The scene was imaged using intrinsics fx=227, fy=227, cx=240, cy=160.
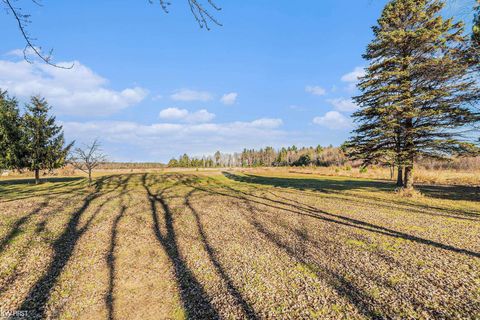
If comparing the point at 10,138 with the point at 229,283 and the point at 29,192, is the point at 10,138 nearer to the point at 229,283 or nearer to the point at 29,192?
the point at 29,192

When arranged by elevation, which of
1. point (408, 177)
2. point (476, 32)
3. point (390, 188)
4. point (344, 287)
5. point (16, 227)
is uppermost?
point (476, 32)

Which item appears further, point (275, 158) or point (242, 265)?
point (275, 158)

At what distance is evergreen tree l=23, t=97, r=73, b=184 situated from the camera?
25.1 meters

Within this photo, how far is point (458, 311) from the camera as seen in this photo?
371 centimetres

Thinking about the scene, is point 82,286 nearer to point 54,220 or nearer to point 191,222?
point 191,222

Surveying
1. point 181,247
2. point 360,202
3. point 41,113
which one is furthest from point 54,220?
point 41,113

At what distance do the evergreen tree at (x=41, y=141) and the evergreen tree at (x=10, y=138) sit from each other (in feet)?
2.09

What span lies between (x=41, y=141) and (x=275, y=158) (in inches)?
4831

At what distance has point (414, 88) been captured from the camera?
15.1m

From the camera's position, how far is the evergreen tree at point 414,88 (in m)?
13.8

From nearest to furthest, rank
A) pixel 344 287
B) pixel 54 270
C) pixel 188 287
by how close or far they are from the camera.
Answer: pixel 344 287 < pixel 188 287 < pixel 54 270

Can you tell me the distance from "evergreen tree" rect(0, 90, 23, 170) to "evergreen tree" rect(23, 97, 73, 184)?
0.64 m

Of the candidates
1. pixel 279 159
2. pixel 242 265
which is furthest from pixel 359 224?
pixel 279 159

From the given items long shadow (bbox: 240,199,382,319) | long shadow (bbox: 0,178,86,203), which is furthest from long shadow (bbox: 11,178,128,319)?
long shadow (bbox: 0,178,86,203)
